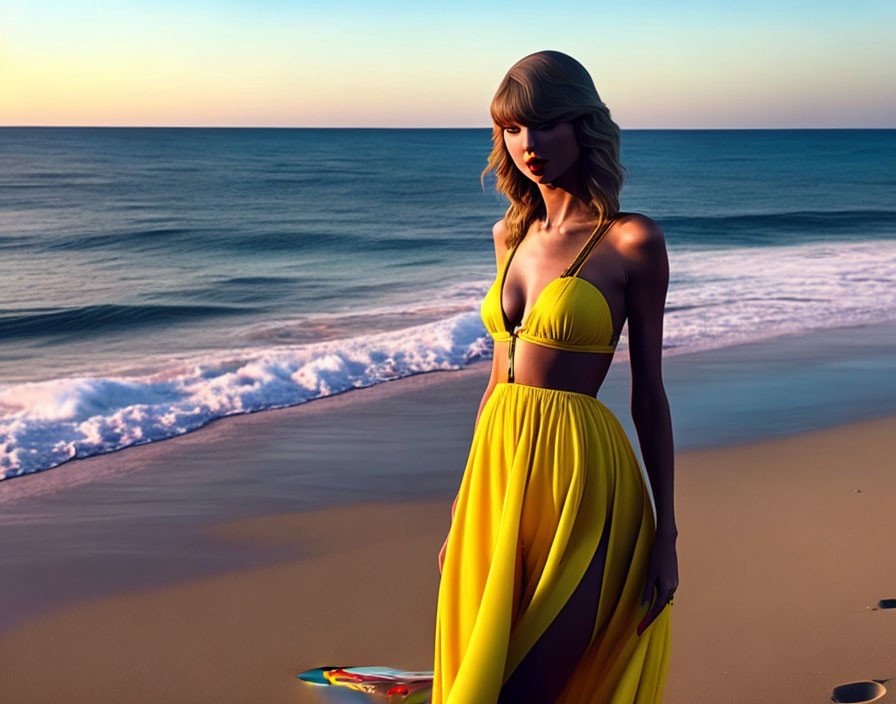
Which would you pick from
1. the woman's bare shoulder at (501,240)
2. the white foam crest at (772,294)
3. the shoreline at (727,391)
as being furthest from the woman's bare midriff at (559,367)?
the white foam crest at (772,294)

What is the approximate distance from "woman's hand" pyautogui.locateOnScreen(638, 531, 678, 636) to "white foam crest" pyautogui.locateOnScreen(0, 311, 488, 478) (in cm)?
516

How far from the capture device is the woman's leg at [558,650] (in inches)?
83.8

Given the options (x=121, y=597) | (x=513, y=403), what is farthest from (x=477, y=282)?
(x=513, y=403)

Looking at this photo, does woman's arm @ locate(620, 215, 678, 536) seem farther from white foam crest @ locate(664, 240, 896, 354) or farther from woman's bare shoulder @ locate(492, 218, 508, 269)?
white foam crest @ locate(664, 240, 896, 354)

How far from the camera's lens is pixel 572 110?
2146 millimetres

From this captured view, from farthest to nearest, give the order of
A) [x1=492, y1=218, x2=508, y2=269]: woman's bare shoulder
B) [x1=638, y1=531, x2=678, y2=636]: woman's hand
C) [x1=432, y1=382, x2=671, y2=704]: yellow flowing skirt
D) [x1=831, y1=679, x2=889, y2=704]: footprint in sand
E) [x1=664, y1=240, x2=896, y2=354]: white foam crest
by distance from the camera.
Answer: [x1=664, y1=240, x2=896, y2=354]: white foam crest
[x1=831, y1=679, x2=889, y2=704]: footprint in sand
[x1=492, y1=218, x2=508, y2=269]: woman's bare shoulder
[x1=638, y1=531, x2=678, y2=636]: woman's hand
[x1=432, y1=382, x2=671, y2=704]: yellow flowing skirt

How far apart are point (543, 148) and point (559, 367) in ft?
1.56

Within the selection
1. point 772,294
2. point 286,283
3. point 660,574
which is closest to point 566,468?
point 660,574

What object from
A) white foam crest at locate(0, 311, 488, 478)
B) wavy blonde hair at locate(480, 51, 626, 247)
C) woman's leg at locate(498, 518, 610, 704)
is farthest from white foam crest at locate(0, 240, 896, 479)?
wavy blonde hair at locate(480, 51, 626, 247)

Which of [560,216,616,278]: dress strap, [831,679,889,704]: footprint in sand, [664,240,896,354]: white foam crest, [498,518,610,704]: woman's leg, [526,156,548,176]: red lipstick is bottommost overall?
[831,679,889,704]: footprint in sand

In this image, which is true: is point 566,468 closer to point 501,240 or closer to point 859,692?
point 501,240

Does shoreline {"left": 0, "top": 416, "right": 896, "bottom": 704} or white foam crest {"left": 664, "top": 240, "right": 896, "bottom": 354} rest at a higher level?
white foam crest {"left": 664, "top": 240, "right": 896, "bottom": 354}

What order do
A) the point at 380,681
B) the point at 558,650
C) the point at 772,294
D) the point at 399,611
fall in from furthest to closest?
the point at 772,294, the point at 399,611, the point at 380,681, the point at 558,650

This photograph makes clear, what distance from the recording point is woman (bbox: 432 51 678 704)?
2.13 meters
